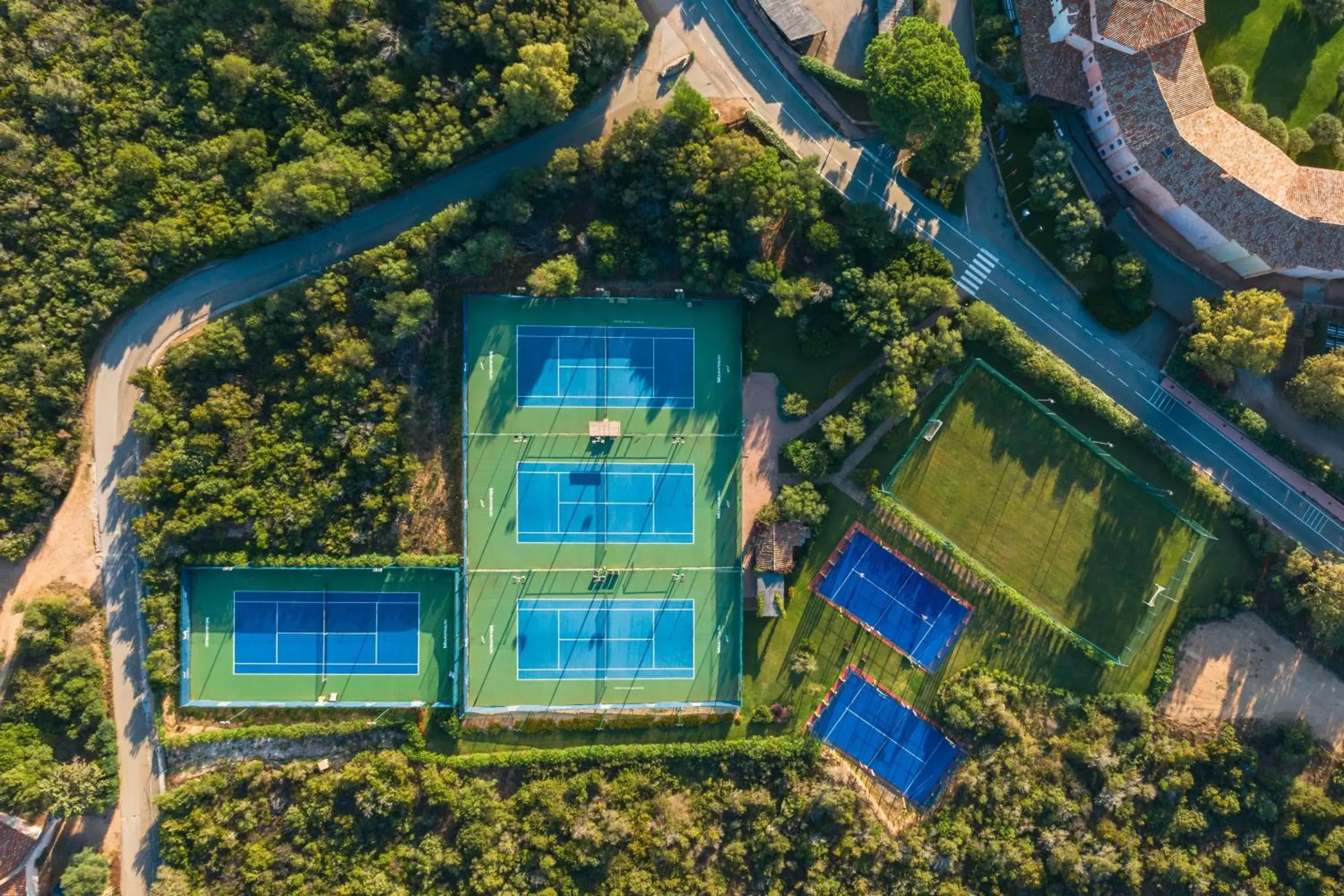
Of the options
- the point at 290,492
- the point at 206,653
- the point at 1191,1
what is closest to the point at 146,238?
the point at 290,492

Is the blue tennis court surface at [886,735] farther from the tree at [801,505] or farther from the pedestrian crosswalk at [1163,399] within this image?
the pedestrian crosswalk at [1163,399]

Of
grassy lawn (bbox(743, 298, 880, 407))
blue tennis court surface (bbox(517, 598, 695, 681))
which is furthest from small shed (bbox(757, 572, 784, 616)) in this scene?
grassy lawn (bbox(743, 298, 880, 407))

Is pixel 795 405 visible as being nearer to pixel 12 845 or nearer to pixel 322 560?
pixel 322 560

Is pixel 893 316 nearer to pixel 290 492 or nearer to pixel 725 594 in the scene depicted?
pixel 725 594

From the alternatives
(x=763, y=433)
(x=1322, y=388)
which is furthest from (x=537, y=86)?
(x=1322, y=388)

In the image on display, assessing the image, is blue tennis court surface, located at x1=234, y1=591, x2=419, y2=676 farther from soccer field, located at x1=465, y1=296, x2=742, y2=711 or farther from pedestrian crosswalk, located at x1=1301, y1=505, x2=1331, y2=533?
pedestrian crosswalk, located at x1=1301, y1=505, x2=1331, y2=533

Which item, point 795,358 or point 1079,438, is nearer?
point 1079,438

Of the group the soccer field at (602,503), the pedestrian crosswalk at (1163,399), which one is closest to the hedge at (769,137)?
the soccer field at (602,503)
